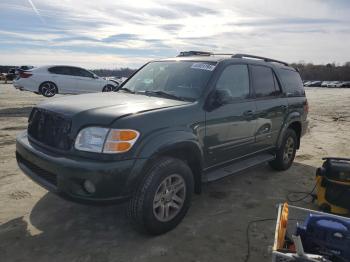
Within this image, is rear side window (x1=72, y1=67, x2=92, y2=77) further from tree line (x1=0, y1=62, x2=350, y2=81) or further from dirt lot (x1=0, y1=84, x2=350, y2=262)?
tree line (x1=0, y1=62, x2=350, y2=81)

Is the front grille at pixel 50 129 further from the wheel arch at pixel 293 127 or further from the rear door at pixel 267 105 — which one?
the wheel arch at pixel 293 127

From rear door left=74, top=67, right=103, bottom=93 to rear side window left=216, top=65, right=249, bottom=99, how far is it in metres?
11.6

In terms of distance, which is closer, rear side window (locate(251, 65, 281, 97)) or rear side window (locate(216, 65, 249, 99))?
rear side window (locate(216, 65, 249, 99))

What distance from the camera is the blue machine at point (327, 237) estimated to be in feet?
9.46

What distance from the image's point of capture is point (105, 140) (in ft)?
11.0

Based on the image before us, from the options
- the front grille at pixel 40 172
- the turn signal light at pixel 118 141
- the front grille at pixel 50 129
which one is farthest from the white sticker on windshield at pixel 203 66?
the front grille at pixel 40 172

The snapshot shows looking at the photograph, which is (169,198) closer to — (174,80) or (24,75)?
(174,80)

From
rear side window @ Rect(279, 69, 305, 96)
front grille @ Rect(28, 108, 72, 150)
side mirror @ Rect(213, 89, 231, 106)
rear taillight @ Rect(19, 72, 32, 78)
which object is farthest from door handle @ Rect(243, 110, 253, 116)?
rear taillight @ Rect(19, 72, 32, 78)

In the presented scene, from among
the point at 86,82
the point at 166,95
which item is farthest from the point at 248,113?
the point at 86,82

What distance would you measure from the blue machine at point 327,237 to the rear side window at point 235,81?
204 cm

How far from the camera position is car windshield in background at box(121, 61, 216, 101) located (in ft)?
14.5

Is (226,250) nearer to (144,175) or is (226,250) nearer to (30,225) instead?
(144,175)

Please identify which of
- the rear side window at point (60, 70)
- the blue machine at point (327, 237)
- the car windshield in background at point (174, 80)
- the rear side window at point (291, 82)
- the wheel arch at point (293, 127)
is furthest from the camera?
the rear side window at point (60, 70)

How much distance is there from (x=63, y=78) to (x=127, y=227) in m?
12.5
